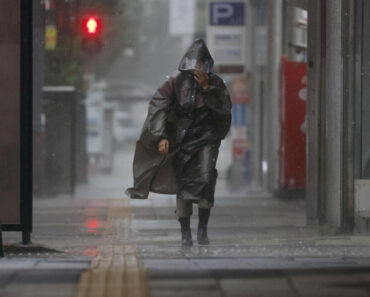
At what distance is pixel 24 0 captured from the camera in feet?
30.3

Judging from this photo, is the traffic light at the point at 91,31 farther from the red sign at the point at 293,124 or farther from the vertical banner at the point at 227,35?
the vertical banner at the point at 227,35

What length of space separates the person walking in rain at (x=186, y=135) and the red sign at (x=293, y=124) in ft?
23.0

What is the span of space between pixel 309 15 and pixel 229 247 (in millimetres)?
3591

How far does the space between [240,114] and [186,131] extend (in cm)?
1761

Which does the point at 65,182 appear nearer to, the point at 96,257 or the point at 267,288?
the point at 96,257

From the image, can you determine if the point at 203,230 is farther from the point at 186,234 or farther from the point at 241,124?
the point at 241,124

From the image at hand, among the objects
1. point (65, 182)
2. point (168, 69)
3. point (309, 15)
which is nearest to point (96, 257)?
point (309, 15)

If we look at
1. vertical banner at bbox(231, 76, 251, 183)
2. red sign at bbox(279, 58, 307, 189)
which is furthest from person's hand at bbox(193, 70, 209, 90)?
vertical banner at bbox(231, 76, 251, 183)

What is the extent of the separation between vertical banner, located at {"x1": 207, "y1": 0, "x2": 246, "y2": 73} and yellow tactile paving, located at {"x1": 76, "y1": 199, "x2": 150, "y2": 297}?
15796 mm

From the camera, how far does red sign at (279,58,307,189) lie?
16.7m

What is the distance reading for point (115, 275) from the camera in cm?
711

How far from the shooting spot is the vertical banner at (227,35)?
25.6 meters

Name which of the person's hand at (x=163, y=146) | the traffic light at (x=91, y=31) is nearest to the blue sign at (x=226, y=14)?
the traffic light at (x=91, y=31)

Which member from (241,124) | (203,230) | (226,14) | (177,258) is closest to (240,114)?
(241,124)
